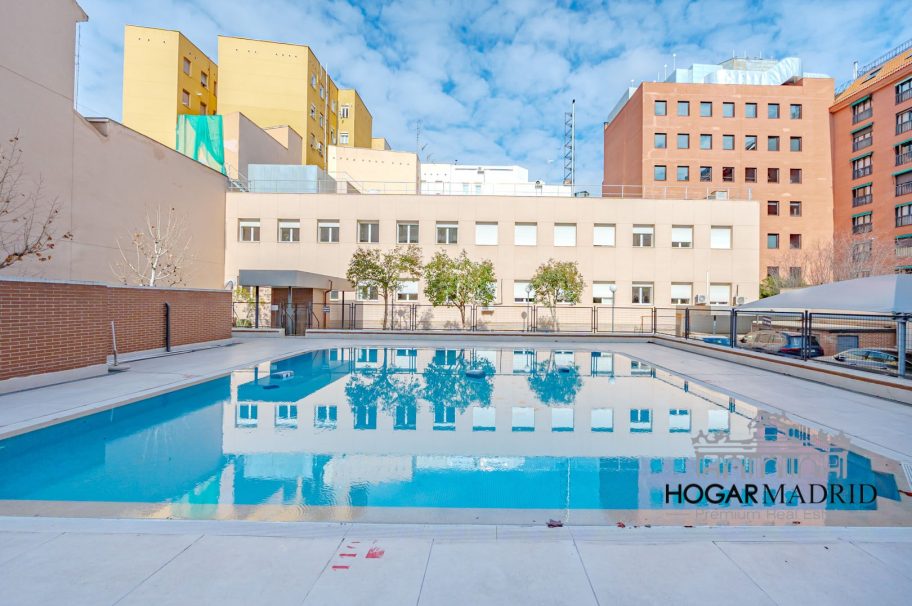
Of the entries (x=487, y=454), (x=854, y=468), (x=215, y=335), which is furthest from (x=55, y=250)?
(x=854, y=468)

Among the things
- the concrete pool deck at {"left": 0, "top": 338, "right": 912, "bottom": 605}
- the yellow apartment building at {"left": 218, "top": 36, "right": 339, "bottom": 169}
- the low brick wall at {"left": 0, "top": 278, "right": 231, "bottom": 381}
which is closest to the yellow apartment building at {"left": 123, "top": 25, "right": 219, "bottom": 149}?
the yellow apartment building at {"left": 218, "top": 36, "right": 339, "bottom": 169}

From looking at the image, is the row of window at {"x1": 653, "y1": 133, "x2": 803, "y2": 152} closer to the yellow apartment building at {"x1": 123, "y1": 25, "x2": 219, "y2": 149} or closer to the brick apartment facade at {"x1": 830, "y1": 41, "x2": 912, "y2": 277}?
the brick apartment facade at {"x1": 830, "y1": 41, "x2": 912, "y2": 277}

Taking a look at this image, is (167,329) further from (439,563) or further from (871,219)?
(871,219)

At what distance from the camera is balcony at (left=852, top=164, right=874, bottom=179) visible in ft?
143

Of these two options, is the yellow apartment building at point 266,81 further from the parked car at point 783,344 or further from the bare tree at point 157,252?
the parked car at point 783,344

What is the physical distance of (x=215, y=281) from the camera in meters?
28.9

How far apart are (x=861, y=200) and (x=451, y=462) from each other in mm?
57213

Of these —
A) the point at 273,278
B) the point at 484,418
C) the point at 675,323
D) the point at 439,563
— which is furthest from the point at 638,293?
the point at 439,563

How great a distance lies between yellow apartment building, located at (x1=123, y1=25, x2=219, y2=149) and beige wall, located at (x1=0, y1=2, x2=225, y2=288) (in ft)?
46.4

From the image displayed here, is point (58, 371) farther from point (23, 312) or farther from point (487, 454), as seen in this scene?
point (487, 454)

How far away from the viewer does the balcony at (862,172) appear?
43.7 m

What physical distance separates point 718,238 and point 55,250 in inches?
1413

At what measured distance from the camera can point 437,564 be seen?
3006 millimetres

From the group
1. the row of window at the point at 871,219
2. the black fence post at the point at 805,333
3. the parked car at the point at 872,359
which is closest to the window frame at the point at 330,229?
the black fence post at the point at 805,333
